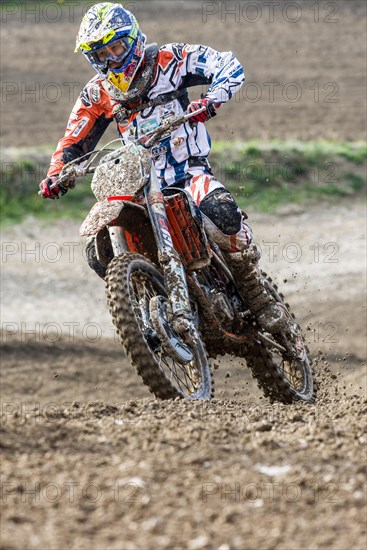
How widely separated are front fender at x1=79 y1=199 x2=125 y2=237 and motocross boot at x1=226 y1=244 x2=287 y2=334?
3.97ft

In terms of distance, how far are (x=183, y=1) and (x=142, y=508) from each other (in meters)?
26.8

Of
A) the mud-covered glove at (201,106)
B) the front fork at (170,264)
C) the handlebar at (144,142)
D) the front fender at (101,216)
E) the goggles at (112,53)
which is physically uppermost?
the goggles at (112,53)

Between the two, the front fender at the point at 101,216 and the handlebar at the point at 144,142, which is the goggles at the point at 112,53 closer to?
the handlebar at the point at 144,142

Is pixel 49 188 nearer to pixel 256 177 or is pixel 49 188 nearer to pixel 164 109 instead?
pixel 164 109

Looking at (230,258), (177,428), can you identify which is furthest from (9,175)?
(177,428)

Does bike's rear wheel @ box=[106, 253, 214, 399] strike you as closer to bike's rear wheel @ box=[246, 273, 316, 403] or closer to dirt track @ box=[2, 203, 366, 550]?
dirt track @ box=[2, 203, 366, 550]

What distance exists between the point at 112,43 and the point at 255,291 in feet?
6.64

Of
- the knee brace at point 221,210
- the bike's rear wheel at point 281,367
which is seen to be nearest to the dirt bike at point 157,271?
the knee brace at point 221,210

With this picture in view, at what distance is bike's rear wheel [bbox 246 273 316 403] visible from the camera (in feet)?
25.4

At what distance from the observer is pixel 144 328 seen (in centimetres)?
619

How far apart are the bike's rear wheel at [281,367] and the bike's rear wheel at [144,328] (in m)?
1.12

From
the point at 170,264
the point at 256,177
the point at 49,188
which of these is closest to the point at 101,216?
the point at 170,264

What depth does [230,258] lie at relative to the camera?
717 centimetres

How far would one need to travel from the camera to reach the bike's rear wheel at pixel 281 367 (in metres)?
7.73
